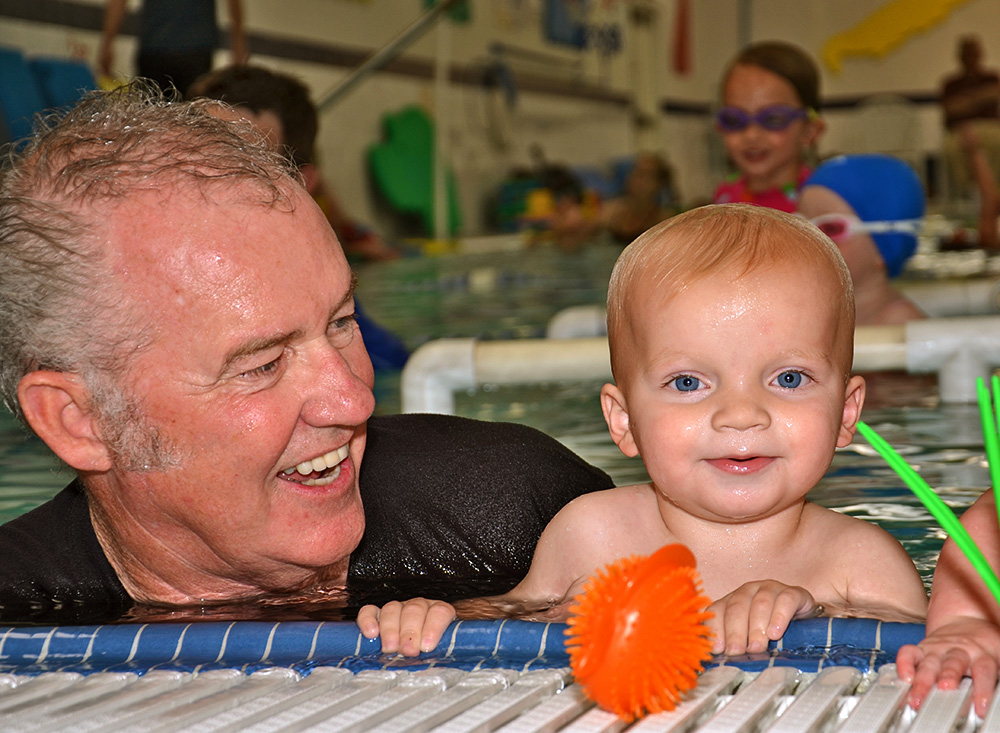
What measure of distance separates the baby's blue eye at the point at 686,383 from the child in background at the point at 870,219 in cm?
281

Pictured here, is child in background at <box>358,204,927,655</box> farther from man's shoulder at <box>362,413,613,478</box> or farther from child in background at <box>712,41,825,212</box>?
child in background at <box>712,41,825,212</box>

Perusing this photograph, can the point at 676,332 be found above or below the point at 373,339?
above

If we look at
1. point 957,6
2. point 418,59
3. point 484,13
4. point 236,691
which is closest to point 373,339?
point 236,691

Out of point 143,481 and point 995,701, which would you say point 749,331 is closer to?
point 995,701

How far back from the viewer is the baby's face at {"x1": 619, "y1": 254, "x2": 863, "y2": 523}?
4.91 ft

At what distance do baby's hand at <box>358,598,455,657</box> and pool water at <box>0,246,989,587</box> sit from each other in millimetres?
739

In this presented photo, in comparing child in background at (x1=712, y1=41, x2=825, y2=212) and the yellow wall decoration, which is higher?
the yellow wall decoration

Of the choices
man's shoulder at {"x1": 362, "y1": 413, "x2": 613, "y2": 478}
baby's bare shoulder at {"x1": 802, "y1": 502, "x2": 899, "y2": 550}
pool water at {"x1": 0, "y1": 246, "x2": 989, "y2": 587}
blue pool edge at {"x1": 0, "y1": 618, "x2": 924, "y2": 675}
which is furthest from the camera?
pool water at {"x1": 0, "y1": 246, "x2": 989, "y2": 587}

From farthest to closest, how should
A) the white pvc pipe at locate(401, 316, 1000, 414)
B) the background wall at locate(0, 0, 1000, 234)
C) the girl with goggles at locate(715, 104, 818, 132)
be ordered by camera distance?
1. the background wall at locate(0, 0, 1000, 234)
2. the girl with goggles at locate(715, 104, 818, 132)
3. the white pvc pipe at locate(401, 316, 1000, 414)

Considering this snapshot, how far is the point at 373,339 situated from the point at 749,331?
3.09 metres

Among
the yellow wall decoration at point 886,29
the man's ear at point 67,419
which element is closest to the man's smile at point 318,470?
the man's ear at point 67,419

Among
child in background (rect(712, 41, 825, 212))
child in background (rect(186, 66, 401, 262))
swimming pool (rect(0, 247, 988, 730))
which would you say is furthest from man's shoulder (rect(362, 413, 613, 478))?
child in background (rect(712, 41, 825, 212))

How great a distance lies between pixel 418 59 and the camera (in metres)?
13.7

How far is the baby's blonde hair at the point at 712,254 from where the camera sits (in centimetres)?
155
